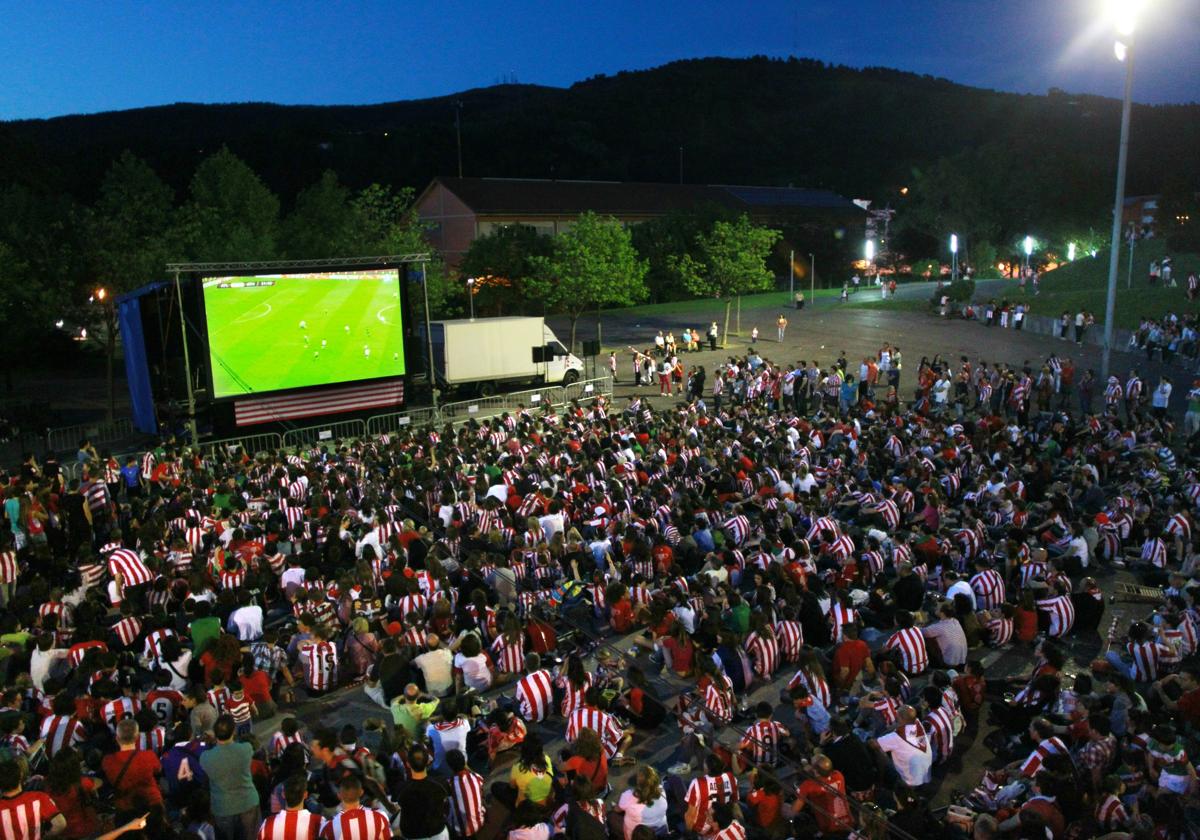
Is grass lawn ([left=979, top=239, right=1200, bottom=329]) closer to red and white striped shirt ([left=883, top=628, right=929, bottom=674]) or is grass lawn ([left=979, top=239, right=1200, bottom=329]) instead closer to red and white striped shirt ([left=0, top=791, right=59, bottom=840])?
red and white striped shirt ([left=883, top=628, right=929, bottom=674])

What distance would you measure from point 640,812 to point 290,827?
94.2 inches

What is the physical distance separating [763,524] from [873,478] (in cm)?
408

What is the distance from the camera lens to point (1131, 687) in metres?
7.63

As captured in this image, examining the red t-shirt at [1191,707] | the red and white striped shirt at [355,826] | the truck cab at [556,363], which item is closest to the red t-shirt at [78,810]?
the red and white striped shirt at [355,826]

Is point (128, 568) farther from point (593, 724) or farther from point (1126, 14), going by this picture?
point (1126, 14)

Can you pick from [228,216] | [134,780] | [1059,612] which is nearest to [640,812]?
[134,780]

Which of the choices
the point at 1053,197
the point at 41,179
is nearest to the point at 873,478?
the point at 41,179

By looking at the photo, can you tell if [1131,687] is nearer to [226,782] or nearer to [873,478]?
[226,782]

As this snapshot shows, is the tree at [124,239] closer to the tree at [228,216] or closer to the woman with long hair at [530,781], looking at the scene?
the tree at [228,216]

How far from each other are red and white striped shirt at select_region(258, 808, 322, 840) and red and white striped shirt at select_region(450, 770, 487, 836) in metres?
1.20

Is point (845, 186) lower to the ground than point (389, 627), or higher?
higher

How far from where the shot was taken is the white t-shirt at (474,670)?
909 centimetres

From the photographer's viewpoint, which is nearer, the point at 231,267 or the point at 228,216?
the point at 231,267

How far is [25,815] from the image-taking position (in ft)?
19.1
